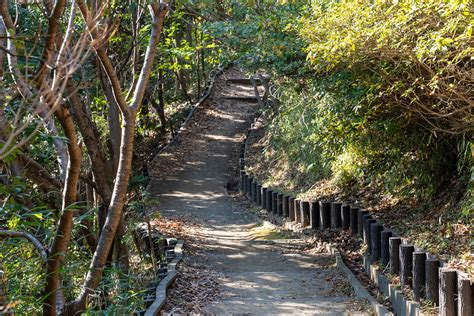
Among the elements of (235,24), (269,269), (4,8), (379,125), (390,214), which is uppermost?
(235,24)

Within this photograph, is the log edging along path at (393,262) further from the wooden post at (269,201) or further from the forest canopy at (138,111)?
the wooden post at (269,201)

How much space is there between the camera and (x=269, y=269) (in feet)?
35.8

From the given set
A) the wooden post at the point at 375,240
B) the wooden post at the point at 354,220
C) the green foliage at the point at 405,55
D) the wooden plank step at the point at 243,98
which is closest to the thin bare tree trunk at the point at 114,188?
the green foliage at the point at 405,55

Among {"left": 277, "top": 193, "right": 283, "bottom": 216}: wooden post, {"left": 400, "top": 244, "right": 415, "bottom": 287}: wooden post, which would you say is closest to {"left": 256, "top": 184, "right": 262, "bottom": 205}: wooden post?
{"left": 277, "top": 193, "right": 283, "bottom": 216}: wooden post

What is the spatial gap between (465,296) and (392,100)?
362cm

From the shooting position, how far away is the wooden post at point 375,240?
9.77 meters

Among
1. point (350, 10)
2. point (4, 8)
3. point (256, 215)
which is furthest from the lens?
point (256, 215)

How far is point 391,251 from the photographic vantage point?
29.2 feet

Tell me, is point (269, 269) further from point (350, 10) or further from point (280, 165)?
point (280, 165)

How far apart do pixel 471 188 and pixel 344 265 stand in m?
2.38

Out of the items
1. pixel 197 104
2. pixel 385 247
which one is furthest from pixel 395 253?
pixel 197 104

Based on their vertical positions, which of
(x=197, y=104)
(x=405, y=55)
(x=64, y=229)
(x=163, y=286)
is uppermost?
(x=197, y=104)

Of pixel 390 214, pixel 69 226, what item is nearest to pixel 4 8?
pixel 69 226

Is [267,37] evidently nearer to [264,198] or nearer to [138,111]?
[138,111]
